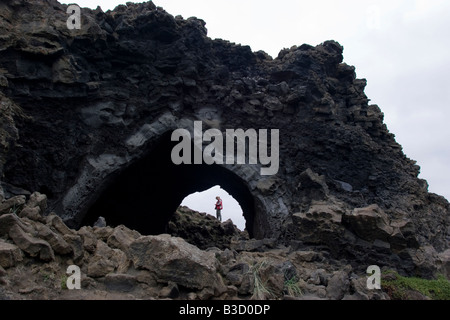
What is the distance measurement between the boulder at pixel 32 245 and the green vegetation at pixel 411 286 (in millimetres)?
7926

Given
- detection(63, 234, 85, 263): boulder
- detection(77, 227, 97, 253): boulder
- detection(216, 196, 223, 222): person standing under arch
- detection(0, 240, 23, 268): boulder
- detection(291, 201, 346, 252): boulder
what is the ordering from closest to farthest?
detection(0, 240, 23, 268): boulder
detection(63, 234, 85, 263): boulder
detection(77, 227, 97, 253): boulder
detection(291, 201, 346, 252): boulder
detection(216, 196, 223, 222): person standing under arch

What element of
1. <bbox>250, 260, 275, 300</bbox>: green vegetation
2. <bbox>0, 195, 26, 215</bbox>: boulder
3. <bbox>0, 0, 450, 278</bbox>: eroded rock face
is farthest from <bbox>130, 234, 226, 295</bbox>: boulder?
<bbox>0, 0, 450, 278</bbox>: eroded rock face

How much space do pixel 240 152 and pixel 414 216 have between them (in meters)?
6.65

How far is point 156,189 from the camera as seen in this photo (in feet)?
58.2

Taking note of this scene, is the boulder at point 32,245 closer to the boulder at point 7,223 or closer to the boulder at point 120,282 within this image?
the boulder at point 7,223

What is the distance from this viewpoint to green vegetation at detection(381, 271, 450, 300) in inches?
381

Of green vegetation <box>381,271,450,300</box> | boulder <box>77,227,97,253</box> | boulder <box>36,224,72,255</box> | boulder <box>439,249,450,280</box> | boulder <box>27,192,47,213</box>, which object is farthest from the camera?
boulder <box>439,249,450,280</box>

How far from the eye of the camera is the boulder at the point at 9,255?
5.87 m

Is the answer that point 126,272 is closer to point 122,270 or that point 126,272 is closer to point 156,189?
point 122,270

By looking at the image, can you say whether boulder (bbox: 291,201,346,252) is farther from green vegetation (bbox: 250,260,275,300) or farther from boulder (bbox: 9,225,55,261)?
boulder (bbox: 9,225,55,261)

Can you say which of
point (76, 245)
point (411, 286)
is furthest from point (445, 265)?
point (76, 245)

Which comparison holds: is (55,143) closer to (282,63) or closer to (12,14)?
(12,14)

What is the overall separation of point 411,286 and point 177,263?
7.17 meters
